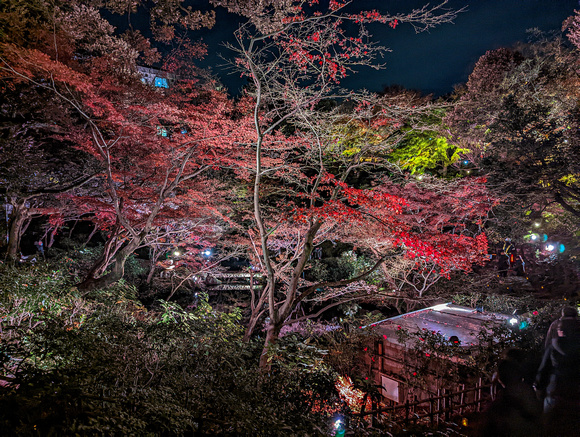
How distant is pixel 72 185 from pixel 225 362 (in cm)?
881

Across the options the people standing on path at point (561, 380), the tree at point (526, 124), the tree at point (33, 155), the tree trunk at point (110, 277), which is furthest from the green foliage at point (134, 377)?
the tree at point (526, 124)

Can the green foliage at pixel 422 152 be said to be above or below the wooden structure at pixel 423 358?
above

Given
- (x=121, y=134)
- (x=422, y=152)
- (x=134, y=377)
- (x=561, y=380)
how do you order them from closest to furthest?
(x=134, y=377), (x=561, y=380), (x=121, y=134), (x=422, y=152)

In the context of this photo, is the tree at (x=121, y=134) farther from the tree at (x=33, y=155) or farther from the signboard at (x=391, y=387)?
the signboard at (x=391, y=387)

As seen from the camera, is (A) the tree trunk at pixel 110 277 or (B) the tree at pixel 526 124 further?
(B) the tree at pixel 526 124

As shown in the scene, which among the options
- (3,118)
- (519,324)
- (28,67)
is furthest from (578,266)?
(3,118)

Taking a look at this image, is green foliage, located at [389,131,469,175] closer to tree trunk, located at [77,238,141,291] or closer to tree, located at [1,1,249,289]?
tree, located at [1,1,249,289]

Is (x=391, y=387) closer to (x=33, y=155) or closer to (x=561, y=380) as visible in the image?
(x=561, y=380)

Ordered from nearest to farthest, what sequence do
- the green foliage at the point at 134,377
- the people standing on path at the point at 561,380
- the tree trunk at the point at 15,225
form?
the green foliage at the point at 134,377 < the people standing on path at the point at 561,380 < the tree trunk at the point at 15,225

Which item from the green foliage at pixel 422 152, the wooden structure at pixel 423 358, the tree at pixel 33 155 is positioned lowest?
the wooden structure at pixel 423 358

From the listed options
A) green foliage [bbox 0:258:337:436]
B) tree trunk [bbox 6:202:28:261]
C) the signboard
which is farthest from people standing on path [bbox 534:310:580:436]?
tree trunk [bbox 6:202:28:261]

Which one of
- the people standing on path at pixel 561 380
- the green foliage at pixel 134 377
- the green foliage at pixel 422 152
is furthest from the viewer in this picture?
the green foliage at pixel 422 152

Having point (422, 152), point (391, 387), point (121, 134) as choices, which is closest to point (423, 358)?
point (391, 387)

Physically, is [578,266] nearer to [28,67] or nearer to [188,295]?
[188,295]
